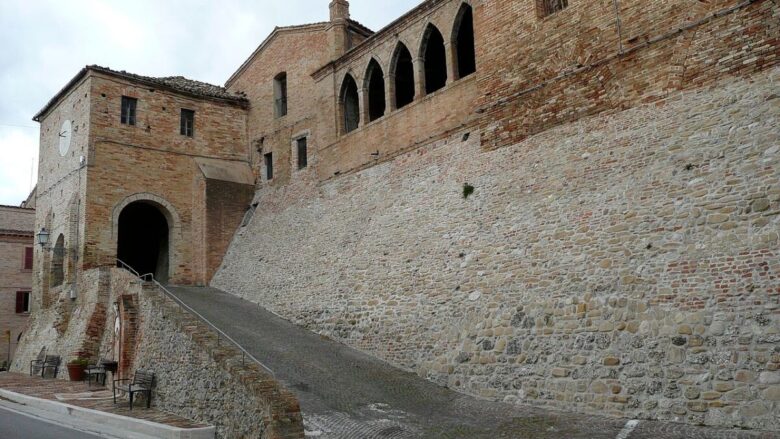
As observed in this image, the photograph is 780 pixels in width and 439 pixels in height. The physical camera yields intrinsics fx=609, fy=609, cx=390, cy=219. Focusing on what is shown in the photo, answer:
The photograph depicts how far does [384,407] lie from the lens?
10.7 metres

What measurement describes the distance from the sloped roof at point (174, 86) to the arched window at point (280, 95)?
1711mm

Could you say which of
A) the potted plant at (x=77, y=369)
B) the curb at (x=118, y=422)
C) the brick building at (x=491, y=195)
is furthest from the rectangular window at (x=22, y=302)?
the curb at (x=118, y=422)

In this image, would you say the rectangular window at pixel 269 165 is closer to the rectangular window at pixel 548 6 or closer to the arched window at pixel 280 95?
the arched window at pixel 280 95

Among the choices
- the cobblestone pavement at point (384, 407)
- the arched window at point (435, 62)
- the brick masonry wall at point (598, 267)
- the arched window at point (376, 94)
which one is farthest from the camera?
the arched window at point (376, 94)

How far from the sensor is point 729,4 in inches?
402

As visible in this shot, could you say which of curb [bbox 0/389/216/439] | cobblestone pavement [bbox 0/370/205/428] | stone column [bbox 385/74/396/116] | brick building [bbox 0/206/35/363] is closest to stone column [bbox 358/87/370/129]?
stone column [bbox 385/74/396/116]

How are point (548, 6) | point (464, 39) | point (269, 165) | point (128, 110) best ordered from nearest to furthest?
1. point (548, 6)
2. point (464, 39)
3. point (128, 110)
4. point (269, 165)

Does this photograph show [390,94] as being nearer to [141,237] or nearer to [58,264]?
[141,237]

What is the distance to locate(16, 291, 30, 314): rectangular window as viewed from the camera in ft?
106

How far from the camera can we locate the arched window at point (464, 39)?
1593cm

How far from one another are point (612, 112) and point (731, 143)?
7.83ft

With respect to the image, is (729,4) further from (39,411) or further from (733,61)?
(39,411)

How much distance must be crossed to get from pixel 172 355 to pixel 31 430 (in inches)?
107

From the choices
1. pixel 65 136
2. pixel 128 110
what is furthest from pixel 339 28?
pixel 65 136
